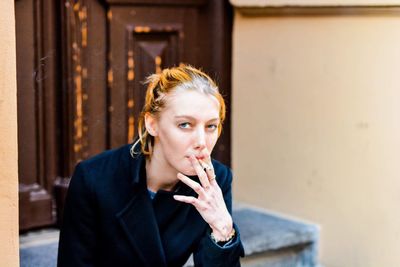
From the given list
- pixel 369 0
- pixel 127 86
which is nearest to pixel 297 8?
pixel 369 0

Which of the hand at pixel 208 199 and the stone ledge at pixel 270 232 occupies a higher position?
the hand at pixel 208 199

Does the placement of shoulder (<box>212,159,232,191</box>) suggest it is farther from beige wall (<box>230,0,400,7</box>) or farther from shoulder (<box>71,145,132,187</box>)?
beige wall (<box>230,0,400,7</box>)

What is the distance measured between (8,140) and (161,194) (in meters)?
0.62

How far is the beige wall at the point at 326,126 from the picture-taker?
3.59m

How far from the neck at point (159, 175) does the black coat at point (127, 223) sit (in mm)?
29

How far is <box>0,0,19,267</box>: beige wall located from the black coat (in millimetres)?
308

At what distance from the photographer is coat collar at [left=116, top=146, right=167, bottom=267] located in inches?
105

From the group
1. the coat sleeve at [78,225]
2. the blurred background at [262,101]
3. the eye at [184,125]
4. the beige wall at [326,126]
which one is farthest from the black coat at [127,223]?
the beige wall at [326,126]

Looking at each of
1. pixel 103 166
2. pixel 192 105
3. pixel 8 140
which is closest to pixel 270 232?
pixel 103 166

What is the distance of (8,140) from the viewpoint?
2324 mm

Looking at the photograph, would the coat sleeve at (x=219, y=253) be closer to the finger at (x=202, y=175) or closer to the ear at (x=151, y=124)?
the finger at (x=202, y=175)

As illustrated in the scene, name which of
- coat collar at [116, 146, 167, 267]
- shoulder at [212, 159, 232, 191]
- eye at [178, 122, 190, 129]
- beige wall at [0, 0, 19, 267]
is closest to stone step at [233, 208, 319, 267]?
shoulder at [212, 159, 232, 191]

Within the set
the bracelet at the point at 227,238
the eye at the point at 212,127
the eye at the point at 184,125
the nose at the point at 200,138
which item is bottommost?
the bracelet at the point at 227,238

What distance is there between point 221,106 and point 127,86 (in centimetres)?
119
